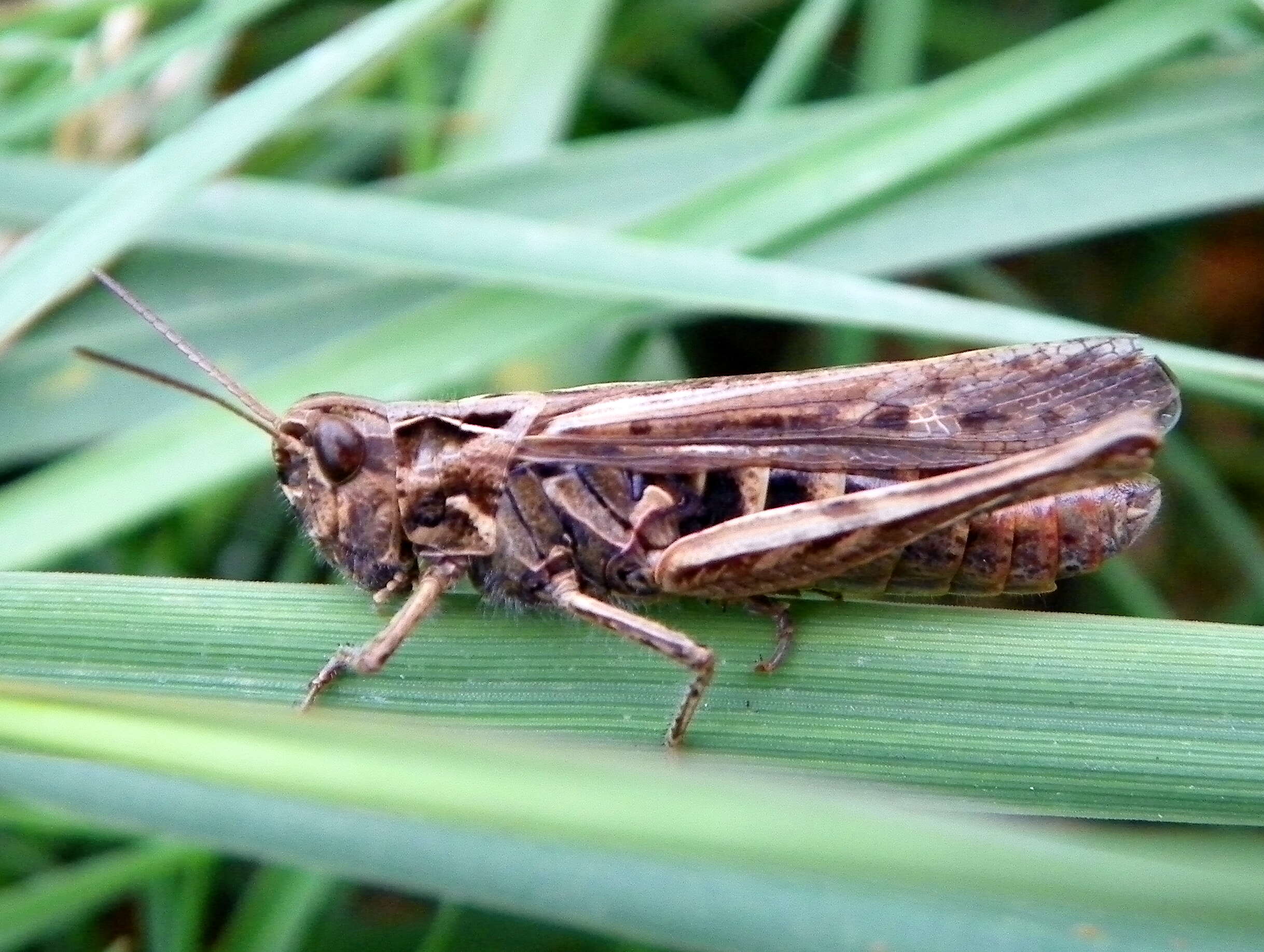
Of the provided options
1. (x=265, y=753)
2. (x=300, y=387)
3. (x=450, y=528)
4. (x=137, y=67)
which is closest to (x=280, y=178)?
(x=137, y=67)

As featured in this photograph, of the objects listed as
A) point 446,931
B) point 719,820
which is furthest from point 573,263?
point 719,820

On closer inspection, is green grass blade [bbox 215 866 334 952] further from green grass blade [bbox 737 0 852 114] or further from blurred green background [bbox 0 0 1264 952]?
green grass blade [bbox 737 0 852 114]

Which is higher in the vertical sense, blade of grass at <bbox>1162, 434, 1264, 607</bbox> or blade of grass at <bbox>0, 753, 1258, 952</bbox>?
blade of grass at <bbox>1162, 434, 1264, 607</bbox>

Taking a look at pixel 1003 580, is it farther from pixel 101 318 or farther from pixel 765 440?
pixel 101 318

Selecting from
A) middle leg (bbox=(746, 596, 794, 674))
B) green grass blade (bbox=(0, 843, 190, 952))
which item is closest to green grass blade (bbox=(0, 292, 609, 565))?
green grass blade (bbox=(0, 843, 190, 952))

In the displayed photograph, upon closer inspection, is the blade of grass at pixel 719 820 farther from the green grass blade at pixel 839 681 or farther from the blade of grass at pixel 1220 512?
the blade of grass at pixel 1220 512
